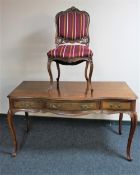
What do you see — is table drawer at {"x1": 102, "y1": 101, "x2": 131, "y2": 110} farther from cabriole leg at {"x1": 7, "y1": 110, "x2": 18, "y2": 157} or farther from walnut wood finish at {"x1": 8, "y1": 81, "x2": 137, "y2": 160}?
cabriole leg at {"x1": 7, "y1": 110, "x2": 18, "y2": 157}

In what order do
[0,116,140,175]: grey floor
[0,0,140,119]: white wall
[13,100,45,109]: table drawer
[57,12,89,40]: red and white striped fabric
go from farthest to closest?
[0,0,140,119]: white wall, [57,12,89,40]: red and white striped fabric, [13,100,45,109]: table drawer, [0,116,140,175]: grey floor

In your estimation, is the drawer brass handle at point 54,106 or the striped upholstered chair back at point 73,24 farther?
the striped upholstered chair back at point 73,24

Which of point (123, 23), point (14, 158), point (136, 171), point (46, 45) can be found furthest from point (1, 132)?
point (123, 23)

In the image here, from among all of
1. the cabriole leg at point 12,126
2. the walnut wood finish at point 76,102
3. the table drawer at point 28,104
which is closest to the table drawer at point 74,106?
the walnut wood finish at point 76,102

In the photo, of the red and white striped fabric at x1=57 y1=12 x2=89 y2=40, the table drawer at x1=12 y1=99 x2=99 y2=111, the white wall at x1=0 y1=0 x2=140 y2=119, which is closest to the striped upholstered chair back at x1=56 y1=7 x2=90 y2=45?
the red and white striped fabric at x1=57 y1=12 x2=89 y2=40

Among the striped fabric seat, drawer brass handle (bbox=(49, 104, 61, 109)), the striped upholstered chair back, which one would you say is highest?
the striped upholstered chair back

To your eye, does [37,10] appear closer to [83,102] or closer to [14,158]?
[83,102]

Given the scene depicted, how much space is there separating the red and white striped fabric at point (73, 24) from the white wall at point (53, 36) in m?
0.27

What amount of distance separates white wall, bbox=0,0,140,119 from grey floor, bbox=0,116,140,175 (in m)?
0.59

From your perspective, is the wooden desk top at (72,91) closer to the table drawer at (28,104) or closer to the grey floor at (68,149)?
the table drawer at (28,104)

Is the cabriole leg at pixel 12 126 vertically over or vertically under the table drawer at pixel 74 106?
under

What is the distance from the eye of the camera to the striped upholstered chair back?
256 centimetres

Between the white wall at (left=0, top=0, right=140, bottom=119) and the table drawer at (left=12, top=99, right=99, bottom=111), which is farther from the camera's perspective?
the white wall at (left=0, top=0, right=140, bottom=119)

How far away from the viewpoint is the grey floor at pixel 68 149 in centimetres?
209
